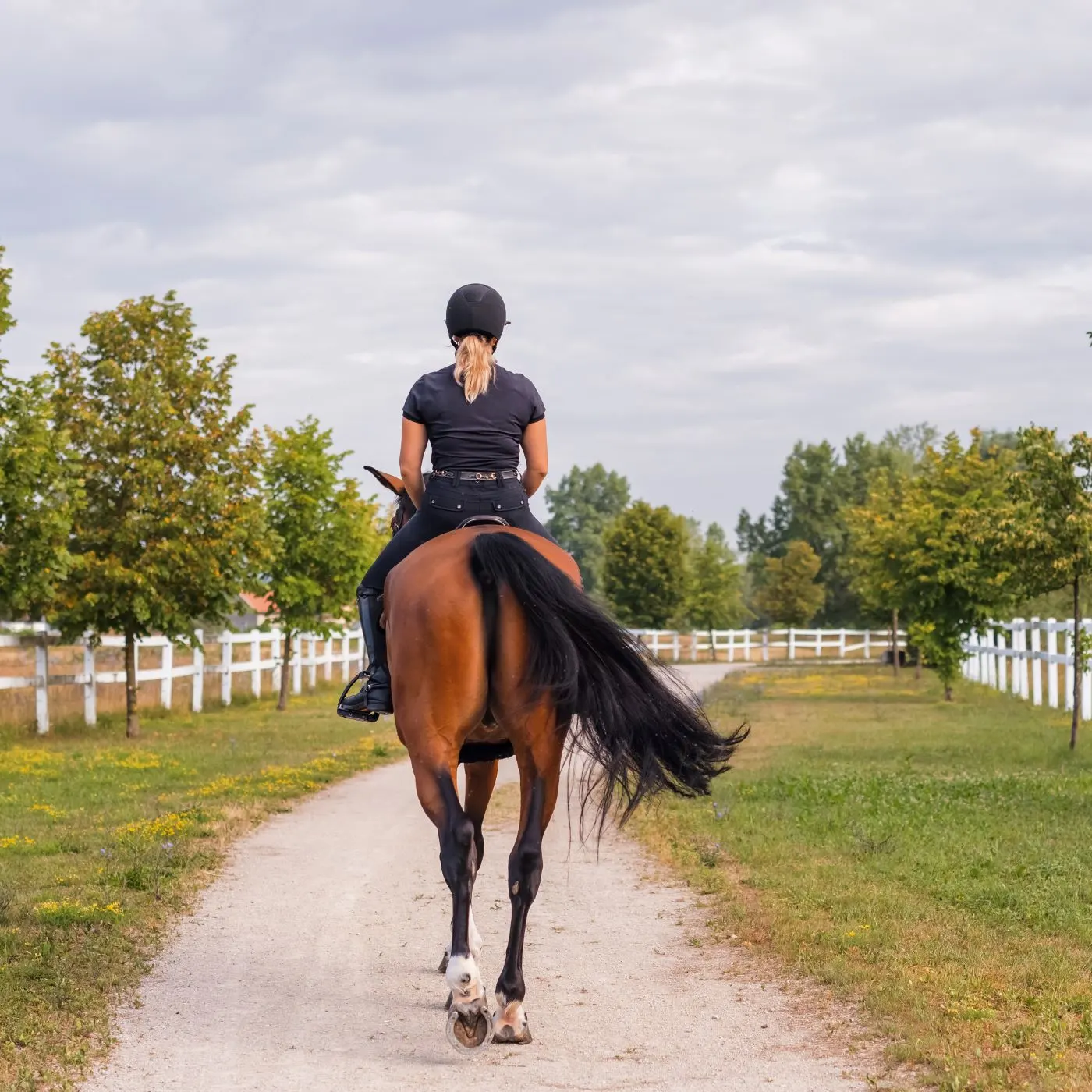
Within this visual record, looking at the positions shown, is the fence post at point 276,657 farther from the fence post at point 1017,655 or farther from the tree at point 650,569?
the tree at point 650,569

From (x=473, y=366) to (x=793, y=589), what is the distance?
276 feet

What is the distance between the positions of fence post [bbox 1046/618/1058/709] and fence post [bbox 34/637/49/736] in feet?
56.0

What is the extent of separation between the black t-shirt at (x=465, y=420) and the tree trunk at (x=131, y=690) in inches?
679

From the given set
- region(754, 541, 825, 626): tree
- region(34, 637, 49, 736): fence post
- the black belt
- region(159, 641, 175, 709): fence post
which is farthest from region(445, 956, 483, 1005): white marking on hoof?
region(754, 541, 825, 626): tree

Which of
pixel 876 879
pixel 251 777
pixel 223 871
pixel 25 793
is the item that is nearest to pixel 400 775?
pixel 251 777

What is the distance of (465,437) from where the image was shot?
6.64m

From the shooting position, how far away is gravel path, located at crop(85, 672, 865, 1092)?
5266 mm

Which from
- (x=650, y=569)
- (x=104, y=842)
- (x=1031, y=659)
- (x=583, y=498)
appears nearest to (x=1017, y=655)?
(x=1031, y=659)

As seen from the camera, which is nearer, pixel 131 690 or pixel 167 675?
pixel 131 690

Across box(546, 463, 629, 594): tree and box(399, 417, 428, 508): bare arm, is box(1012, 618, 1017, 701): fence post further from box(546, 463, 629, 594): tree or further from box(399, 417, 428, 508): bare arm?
box(546, 463, 629, 594): tree

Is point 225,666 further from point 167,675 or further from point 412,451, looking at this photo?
point 412,451

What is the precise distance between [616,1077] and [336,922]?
11.3 ft

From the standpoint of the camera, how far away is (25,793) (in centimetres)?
1473

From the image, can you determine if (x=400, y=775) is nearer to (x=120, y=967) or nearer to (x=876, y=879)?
(x=876, y=879)
